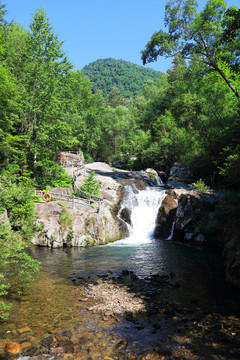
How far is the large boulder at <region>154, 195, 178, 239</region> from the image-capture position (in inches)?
906

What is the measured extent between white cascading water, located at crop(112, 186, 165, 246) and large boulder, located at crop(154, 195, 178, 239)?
549 millimetres

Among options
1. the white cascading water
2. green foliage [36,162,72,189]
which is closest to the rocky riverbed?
the white cascading water

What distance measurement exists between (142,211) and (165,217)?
8.94ft

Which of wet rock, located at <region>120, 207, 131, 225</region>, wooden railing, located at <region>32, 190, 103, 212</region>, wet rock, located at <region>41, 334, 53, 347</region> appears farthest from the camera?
wet rock, located at <region>120, 207, 131, 225</region>

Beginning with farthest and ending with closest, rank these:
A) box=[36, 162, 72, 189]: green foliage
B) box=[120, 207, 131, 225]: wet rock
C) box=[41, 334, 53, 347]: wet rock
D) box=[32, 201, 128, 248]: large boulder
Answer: box=[36, 162, 72, 189]: green foliage → box=[120, 207, 131, 225]: wet rock → box=[32, 201, 128, 248]: large boulder → box=[41, 334, 53, 347]: wet rock

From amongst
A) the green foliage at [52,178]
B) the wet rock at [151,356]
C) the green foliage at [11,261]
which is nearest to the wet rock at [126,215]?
the green foliage at [52,178]

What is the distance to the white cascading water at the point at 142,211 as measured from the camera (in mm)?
22650

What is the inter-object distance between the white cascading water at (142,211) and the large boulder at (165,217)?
1.80 ft

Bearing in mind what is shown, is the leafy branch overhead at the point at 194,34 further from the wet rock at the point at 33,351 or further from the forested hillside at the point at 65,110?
the wet rock at the point at 33,351

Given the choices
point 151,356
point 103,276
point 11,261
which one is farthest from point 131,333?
point 103,276

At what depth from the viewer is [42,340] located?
6008 mm

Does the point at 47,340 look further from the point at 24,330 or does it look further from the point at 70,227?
the point at 70,227

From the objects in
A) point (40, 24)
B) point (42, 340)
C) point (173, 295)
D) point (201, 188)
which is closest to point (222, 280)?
point (173, 295)

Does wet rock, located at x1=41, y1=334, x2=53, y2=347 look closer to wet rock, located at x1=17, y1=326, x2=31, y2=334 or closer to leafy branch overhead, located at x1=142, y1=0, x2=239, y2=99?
wet rock, located at x1=17, y1=326, x2=31, y2=334
